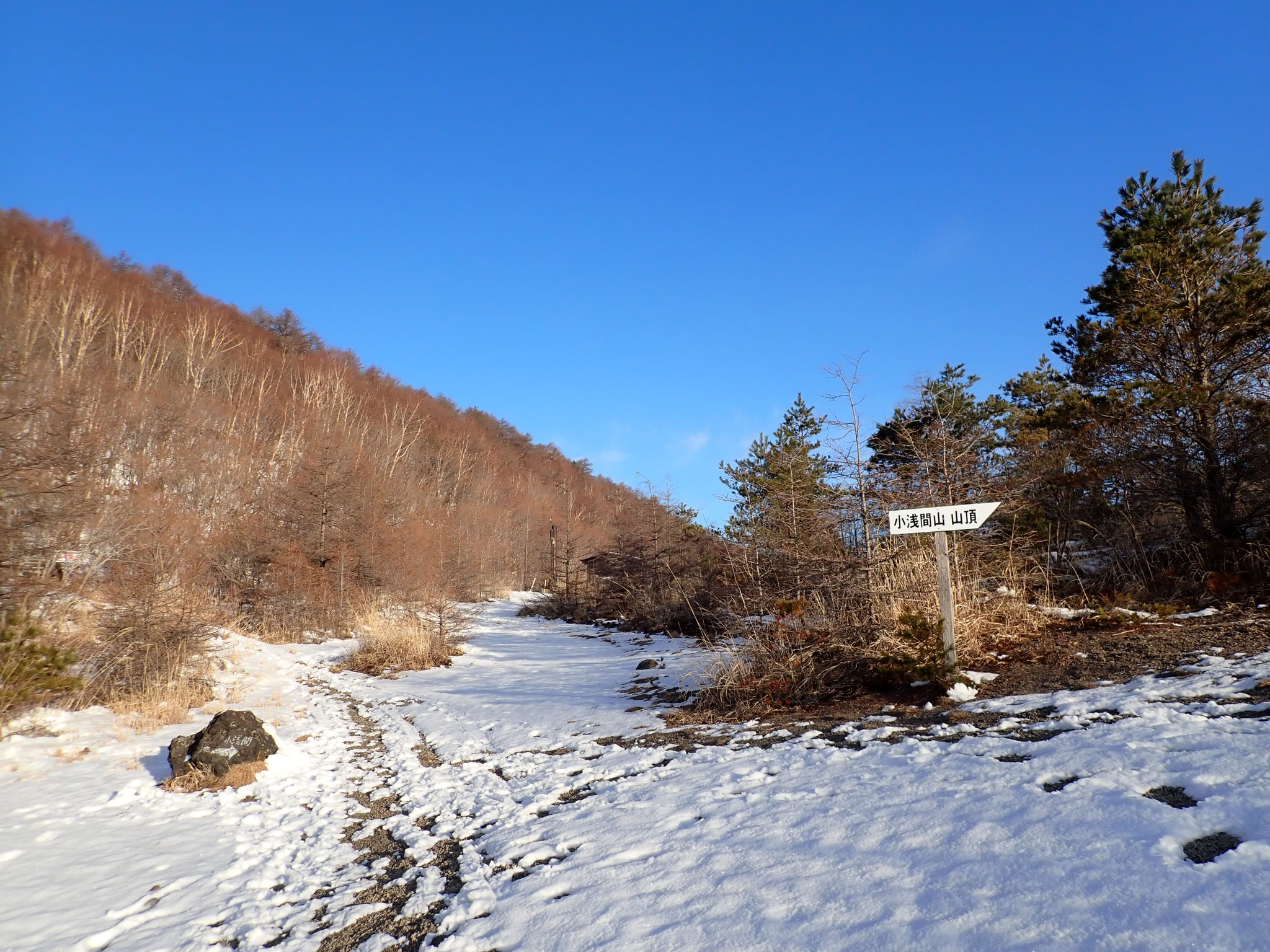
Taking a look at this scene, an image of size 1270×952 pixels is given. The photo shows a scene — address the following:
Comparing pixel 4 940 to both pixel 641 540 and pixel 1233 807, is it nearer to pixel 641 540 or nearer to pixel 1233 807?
pixel 1233 807

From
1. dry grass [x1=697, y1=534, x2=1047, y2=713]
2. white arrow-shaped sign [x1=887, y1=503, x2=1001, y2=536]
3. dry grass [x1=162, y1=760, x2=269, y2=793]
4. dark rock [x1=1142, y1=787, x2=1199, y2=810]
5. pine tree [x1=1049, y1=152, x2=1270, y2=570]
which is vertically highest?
pine tree [x1=1049, y1=152, x2=1270, y2=570]

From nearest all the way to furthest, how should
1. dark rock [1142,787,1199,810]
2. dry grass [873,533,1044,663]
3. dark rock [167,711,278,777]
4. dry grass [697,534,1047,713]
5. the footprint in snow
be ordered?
1. the footprint in snow
2. dark rock [1142,787,1199,810]
3. dark rock [167,711,278,777]
4. dry grass [697,534,1047,713]
5. dry grass [873,533,1044,663]

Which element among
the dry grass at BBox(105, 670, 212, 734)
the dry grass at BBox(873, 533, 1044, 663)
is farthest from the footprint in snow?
the dry grass at BBox(105, 670, 212, 734)

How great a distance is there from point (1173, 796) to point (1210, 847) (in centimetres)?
60

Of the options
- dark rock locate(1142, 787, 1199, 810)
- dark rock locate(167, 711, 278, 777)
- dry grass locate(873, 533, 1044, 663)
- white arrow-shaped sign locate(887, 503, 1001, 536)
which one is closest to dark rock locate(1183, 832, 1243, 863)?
dark rock locate(1142, 787, 1199, 810)

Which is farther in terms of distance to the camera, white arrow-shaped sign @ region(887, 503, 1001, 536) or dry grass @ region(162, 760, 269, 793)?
white arrow-shaped sign @ region(887, 503, 1001, 536)

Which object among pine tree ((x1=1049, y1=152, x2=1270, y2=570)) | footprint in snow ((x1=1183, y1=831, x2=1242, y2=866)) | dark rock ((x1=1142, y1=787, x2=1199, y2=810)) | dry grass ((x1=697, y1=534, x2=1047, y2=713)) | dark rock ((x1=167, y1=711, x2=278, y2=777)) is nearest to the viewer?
footprint in snow ((x1=1183, y1=831, x2=1242, y2=866))

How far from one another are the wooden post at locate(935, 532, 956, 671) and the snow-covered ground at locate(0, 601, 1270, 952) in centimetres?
75

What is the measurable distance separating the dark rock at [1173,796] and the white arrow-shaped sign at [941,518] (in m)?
3.37

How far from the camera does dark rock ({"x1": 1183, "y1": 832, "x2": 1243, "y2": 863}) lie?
242cm

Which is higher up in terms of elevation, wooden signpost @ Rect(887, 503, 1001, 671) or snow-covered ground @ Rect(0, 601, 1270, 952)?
wooden signpost @ Rect(887, 503, 1001, 671)

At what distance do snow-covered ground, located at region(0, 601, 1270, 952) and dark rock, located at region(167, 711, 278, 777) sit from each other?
27 centimetres

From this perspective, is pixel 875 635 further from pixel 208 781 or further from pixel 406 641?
pixel 406 641

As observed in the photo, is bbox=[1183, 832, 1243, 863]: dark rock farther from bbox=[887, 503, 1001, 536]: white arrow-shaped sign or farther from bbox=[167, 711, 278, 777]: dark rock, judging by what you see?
bbox=[167, 711, 278, 777]: dark rock
